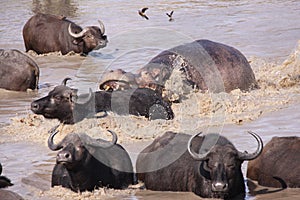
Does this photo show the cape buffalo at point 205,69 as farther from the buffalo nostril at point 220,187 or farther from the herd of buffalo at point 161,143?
the buffalo nostril at point 220,187

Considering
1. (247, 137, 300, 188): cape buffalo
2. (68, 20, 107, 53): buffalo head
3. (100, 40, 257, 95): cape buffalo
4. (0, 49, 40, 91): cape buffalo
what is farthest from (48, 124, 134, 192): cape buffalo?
(68, 20, 107, 53): buffalo head

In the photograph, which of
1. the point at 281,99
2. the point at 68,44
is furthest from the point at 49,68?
the point at 281,99

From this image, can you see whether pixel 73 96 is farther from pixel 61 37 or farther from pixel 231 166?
pixel 61 37

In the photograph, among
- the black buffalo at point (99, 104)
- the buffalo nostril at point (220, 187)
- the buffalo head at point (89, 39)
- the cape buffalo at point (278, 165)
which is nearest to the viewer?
the buffalo nostril at point (220, 187)

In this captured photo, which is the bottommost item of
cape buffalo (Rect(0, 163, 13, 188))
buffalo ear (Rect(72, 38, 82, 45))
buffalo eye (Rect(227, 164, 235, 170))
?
cape buffalo (Rect(0, 163, 13, 188))

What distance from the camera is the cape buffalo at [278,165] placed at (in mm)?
8461

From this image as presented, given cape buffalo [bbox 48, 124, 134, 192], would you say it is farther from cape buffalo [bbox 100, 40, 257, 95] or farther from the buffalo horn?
cape buffalo [bbox 100, 40, 257, 95]

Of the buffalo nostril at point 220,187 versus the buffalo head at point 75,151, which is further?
the buffalo head at point 75,151

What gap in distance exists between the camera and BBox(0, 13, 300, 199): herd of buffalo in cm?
831

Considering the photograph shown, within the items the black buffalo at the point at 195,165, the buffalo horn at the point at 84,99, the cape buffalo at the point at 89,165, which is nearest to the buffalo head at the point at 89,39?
→ the buffalo horn at the point at 84,99

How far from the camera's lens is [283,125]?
11109 millimetres

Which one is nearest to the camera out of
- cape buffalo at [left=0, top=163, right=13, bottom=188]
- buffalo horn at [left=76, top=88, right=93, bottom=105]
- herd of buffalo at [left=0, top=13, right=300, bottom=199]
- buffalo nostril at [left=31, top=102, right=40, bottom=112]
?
herd of buffalo at [left=0, top=13, right=300, bottom=199]

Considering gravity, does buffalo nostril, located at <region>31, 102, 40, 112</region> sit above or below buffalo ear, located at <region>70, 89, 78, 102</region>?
below

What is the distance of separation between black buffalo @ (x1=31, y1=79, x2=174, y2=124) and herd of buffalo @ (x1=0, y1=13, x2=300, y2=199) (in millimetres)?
14
